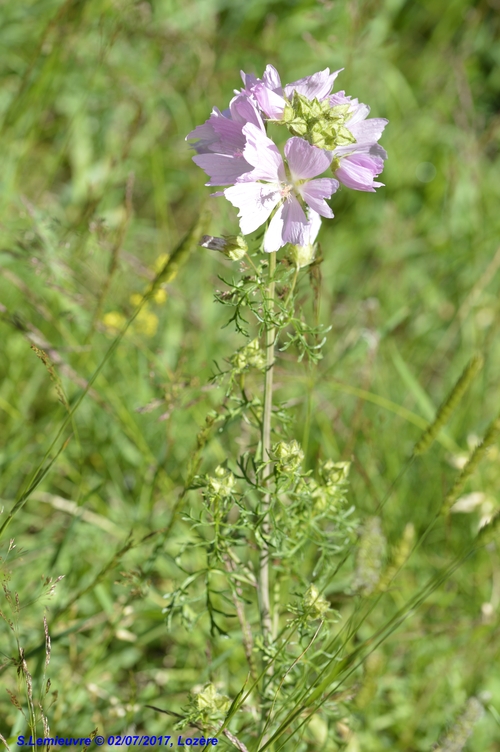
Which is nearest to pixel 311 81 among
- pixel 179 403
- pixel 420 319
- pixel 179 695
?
pixel 179 403

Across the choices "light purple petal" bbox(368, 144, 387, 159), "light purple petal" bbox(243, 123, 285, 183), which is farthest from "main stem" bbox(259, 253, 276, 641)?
"light purple petal" bbox(368, 144, 387, 159)

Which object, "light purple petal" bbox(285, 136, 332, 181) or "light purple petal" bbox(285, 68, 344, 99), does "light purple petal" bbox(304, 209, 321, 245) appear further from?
"light purple petal" bbox(285, 68, 344, 99)

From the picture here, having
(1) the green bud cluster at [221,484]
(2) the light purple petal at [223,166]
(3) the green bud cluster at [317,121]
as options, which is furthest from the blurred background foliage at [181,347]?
(3) the green bud cluster at [317,121]

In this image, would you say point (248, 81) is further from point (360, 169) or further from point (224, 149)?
point (360, 169)

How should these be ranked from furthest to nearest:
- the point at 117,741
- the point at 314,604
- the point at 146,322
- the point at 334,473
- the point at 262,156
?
the point at 146,322
the point at 117,741
the point at 334,473
the point at 314,604
the point at 262,156

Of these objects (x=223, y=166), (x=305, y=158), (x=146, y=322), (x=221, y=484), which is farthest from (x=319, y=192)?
(x=146, y=322)

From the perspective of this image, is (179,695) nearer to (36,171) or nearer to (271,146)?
(271,146)
